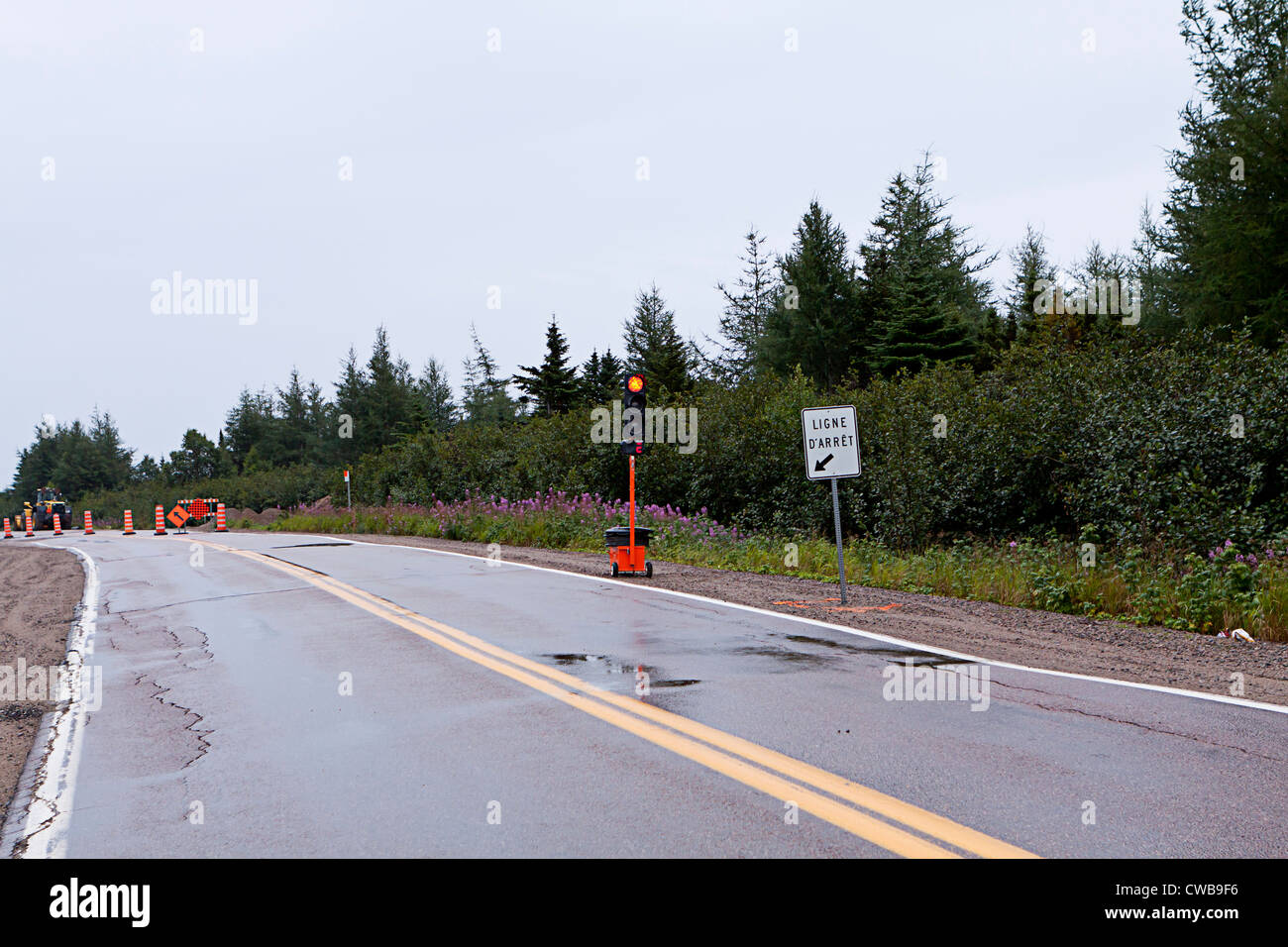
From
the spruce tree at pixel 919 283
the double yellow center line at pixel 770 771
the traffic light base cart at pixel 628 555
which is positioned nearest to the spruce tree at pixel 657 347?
the spruce tree at pixel 919 283

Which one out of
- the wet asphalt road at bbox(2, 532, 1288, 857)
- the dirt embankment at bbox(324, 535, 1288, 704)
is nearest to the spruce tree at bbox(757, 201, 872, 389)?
the dirt embankment at bbox(324, 535, 1288, 704)

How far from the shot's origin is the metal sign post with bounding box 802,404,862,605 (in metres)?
11.2

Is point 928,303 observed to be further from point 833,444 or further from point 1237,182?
point 833,444

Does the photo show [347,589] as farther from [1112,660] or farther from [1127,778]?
[1127,778]

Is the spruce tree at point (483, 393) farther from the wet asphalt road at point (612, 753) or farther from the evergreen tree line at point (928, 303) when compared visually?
the wet asphalt road at point (612, 753)

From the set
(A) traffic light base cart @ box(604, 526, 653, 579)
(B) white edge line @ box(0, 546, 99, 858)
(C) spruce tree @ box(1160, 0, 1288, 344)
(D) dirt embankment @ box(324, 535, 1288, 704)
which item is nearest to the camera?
(B) white edge line @ box(0, 546, 99, 858)

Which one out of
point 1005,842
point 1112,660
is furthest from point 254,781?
point 1112,660

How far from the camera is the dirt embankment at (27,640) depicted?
608 centimetres

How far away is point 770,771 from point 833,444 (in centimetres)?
712

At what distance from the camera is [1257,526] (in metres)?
11.4

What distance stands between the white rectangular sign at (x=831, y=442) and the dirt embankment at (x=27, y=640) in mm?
8197

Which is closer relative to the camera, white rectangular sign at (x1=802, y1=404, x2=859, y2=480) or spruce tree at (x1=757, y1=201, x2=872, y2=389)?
white rectangular sign at (x1=802, y1=404, x2=859, y2=480)

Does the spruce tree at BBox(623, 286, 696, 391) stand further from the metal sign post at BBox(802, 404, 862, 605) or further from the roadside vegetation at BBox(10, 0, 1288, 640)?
the metal sign post at BBox(802, 404, 862, 605)

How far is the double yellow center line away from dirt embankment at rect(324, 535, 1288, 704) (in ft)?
11.6
